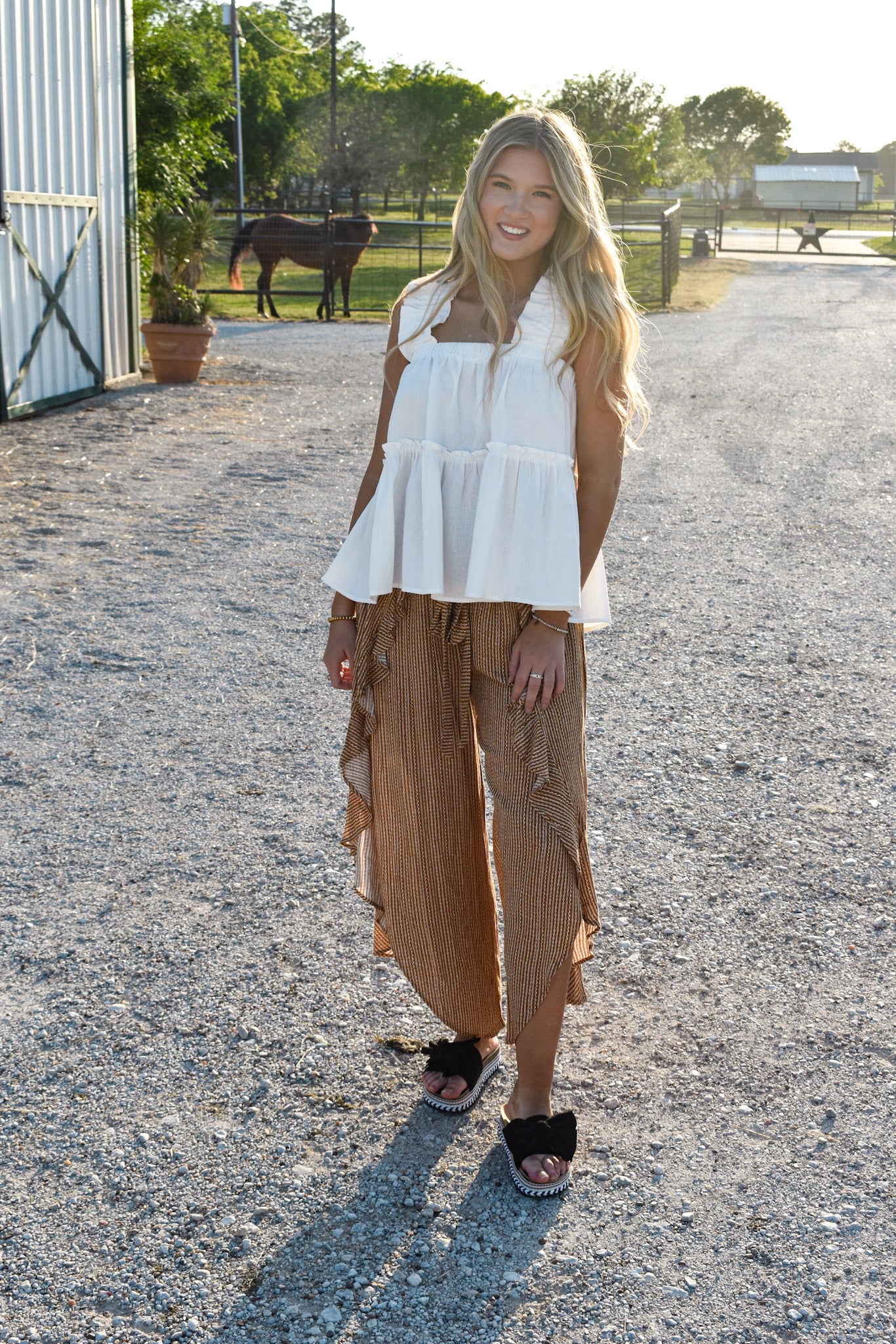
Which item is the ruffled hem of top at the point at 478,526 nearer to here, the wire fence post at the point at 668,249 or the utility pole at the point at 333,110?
the wire fence post at the point at 668,249

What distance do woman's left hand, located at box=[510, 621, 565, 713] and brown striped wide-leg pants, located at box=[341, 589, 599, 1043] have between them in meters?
0.03

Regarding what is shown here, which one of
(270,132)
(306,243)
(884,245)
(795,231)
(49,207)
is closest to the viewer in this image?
(49,207)

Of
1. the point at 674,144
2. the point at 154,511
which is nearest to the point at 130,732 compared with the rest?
the point at 154,511

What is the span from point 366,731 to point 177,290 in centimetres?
1003

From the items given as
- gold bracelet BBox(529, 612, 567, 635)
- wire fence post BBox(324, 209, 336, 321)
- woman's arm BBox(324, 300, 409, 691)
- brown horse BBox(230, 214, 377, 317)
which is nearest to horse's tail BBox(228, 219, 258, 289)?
brown horse BBox(230, 214, 377, 317)

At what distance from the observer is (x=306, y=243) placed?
19234 mm

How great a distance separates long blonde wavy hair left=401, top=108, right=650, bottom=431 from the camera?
2113 mm

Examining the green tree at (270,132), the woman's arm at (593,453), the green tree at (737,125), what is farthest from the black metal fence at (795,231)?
the green tree at (737,125)

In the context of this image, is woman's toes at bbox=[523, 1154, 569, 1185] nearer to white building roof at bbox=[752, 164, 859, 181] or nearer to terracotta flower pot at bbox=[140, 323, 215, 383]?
terracotta flower pot at bbox=[140, 323, 215, 383]

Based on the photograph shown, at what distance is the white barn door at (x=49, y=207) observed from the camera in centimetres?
938

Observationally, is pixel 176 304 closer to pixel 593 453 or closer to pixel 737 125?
pixel 593 453

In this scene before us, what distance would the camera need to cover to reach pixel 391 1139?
245 centimetres

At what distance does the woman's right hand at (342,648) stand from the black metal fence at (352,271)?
10782 millimetres

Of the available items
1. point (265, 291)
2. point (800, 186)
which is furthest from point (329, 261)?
point (800, 186)
